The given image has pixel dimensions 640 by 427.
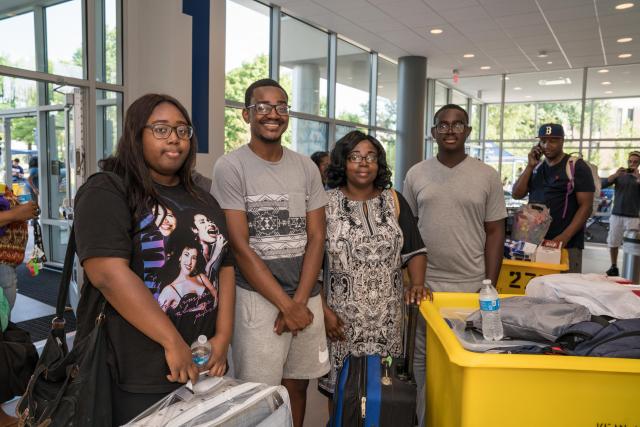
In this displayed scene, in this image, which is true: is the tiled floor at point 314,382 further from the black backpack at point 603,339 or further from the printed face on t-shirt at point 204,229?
the black backpack at point 603,339

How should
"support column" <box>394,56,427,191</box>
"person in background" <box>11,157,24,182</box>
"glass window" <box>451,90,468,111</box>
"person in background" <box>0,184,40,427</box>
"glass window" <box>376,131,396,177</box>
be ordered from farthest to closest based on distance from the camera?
"glass window" <box>451,90,468,111</box>, "glass window" <box>376,131,396,177</box>, "support column" <box>394,56,427,191</box>, "person in background" <box>11,157,24,182</box>, "person in background" <box>0,184,40,427</box>

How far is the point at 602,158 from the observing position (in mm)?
11141

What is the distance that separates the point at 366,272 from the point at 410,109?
8.44m

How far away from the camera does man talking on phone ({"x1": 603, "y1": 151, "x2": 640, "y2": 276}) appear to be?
693 centimetres

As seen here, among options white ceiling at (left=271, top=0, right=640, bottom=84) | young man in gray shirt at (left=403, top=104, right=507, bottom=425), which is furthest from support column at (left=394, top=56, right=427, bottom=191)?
young man in gray shirt at (left=403, top=104, right=507, bottom=425)

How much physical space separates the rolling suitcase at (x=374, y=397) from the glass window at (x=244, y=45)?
17.7 ft

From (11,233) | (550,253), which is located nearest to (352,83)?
(550,253)

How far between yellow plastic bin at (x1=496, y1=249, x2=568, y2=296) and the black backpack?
1.81 m

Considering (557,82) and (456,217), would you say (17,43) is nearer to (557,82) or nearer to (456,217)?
(456,217)

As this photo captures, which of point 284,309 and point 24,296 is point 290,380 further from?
point 24,296

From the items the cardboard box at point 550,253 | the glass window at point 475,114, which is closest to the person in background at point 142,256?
the cardboard box at point 550,253

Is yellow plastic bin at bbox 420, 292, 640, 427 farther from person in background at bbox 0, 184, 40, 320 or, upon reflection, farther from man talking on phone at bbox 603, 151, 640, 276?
man talking on phone at bbox 603, 151, 640, 276

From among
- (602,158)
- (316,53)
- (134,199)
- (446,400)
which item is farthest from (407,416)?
(602,158)

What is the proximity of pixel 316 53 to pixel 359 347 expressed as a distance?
709 centimetres
